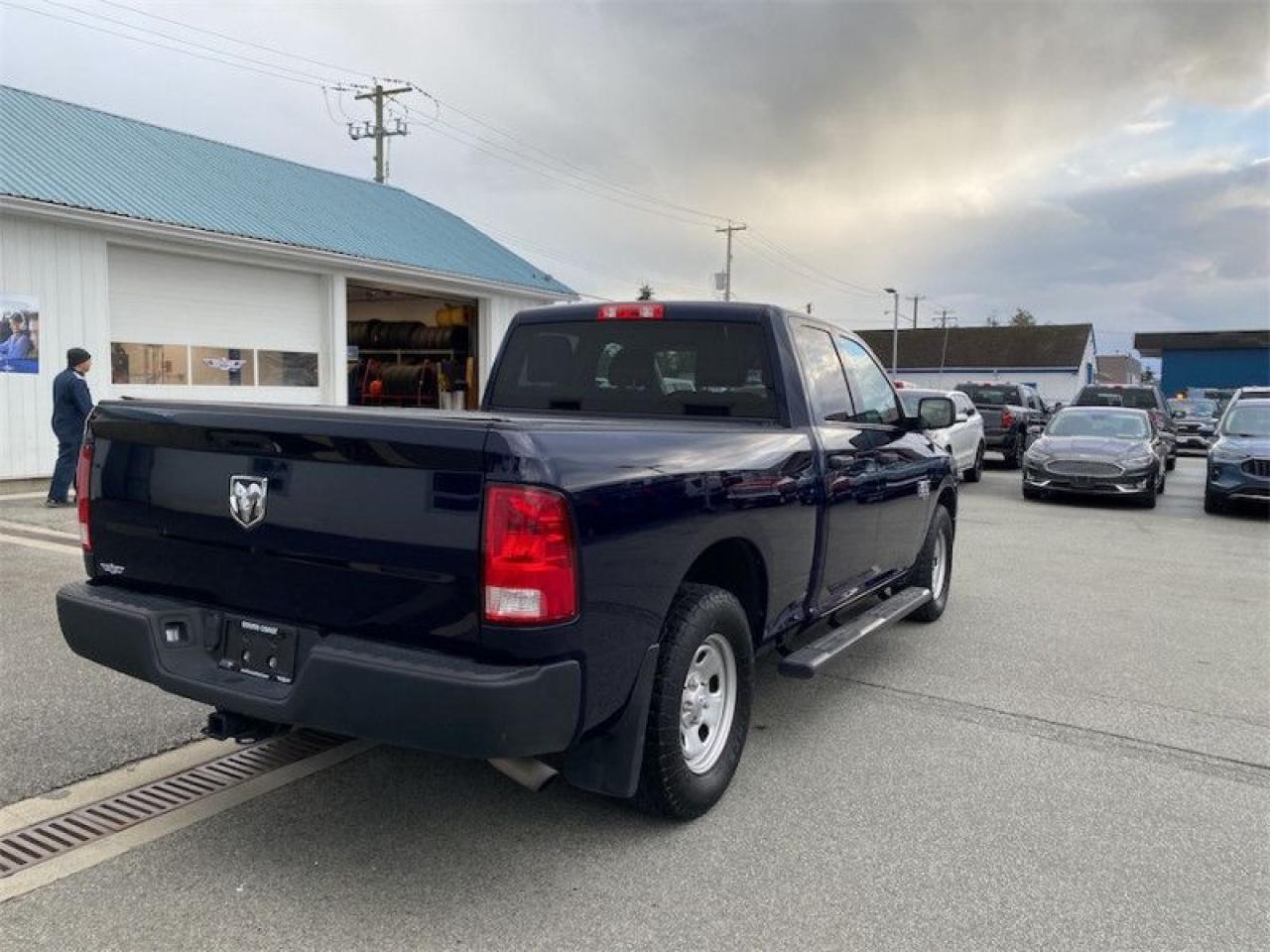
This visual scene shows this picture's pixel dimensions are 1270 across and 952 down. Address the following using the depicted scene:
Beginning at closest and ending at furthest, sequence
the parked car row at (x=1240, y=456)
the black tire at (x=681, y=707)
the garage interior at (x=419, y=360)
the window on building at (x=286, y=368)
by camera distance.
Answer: the black tire at (x=681, y=707) < the parked car row at (x=1240, y=456) < the window on building at (x=286, y=368) < the garage interior at (x=419, y=360)

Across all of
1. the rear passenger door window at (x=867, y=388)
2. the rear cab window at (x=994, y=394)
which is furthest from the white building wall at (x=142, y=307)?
the rear cab window at (x=994, y=394)

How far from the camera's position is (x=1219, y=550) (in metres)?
10.4

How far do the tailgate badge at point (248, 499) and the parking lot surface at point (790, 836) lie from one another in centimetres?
119

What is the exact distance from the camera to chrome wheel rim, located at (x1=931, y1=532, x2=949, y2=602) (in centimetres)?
651

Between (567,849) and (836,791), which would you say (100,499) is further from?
(836,791)

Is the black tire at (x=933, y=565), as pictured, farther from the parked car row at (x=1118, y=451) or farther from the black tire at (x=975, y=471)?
the black tire at (x=975, y=471)

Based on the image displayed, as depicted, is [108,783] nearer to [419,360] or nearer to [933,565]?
A: [933,565]

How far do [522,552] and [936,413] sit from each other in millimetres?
4132

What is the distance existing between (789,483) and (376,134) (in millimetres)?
35815

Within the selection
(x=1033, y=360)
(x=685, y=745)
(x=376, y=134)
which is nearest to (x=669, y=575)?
(x=685, y=745)

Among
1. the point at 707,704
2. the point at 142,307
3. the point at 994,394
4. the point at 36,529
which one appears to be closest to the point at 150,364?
the point at 142,307

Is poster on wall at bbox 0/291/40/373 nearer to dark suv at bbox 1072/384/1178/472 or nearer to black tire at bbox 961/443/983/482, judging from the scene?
black tire at bbox 961/443/983/482

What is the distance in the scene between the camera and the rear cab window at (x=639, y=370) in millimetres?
4562

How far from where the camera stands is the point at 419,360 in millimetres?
21922
